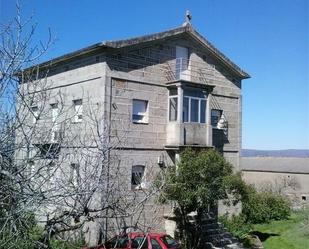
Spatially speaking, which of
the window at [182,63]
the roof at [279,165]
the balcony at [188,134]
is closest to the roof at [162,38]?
the window at [182,63]

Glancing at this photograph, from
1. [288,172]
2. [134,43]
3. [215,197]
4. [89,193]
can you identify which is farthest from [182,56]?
[288,172]

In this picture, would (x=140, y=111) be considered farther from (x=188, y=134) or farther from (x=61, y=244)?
(x=61, y=244)

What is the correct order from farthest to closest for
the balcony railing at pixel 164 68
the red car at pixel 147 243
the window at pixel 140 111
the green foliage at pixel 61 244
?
the window at pixel 140 111 < the balcony railing at pixel 164 68 < the red car at pixel 147 243 < the green foliage at pixel 61 244

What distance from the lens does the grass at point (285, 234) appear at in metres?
Answer: 22.7

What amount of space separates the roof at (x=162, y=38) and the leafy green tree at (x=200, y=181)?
19.5ft

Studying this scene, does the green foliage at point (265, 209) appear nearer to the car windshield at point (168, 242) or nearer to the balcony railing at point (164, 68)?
the balcony railing at point (164, 68)

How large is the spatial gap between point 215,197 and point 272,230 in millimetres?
9103

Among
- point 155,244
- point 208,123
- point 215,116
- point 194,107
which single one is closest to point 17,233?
point 155,244

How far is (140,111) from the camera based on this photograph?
22.0m

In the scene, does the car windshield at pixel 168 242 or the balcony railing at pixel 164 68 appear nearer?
the car windshield at pixel 168 242

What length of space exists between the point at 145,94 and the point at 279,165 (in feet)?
107

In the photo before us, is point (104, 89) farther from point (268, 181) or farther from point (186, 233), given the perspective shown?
point (268, 181)

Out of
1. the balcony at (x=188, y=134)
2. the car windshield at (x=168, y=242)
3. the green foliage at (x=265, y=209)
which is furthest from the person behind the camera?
the green foliage at (x=265, y=209)

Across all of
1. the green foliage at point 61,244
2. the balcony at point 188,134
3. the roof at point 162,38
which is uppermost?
the roof at point 162,38
